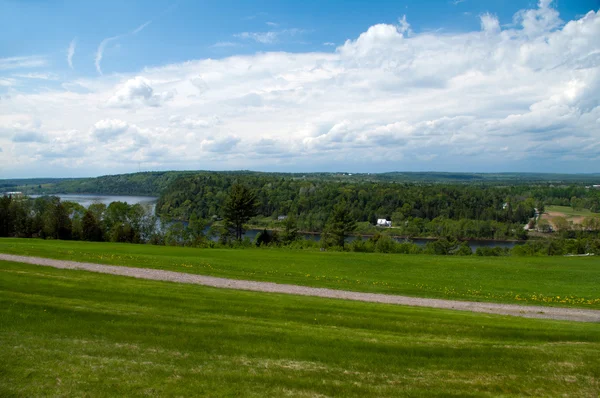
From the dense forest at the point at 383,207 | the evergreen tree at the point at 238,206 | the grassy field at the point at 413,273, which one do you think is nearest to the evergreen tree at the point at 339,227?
the evergreen tree at the point at 238,206

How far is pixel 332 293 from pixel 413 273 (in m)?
11.6

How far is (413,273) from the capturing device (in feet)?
95.8

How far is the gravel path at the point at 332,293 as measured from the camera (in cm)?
1789

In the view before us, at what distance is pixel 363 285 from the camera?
74.3 feet

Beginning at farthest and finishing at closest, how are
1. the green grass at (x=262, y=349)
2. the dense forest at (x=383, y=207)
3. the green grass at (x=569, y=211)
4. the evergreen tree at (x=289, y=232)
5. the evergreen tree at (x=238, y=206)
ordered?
the green grass at (x=569, y=211) < the dense forest at (x=383, y=207) < the evergreen tree at (x=289, y=232) < the evergreen tree at (x=238, y=206) < the green grass at (x=262, y=349)

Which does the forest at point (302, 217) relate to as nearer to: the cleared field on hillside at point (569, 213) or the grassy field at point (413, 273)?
the cleared field on hillside at point (569, 213)

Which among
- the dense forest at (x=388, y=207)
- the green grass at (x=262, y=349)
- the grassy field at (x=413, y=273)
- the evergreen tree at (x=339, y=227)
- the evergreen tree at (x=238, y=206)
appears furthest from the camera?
the dense forest at (x=388, y=207)

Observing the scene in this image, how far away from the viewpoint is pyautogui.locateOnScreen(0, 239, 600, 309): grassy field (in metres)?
22.0

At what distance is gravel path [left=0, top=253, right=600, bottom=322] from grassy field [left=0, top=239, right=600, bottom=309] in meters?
1.26

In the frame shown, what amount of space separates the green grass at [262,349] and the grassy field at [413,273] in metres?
6.90

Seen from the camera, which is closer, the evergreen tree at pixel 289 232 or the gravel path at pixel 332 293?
the gravel path at pixel 332 293

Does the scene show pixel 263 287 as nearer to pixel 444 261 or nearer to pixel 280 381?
pixel 280 381

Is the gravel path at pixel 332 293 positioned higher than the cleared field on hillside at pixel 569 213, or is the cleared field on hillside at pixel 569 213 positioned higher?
the gravel path at pixel 332 293

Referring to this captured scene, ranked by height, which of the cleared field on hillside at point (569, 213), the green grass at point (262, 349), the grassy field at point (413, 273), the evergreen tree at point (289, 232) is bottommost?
the cleared field on hillside at point (569, 213)
